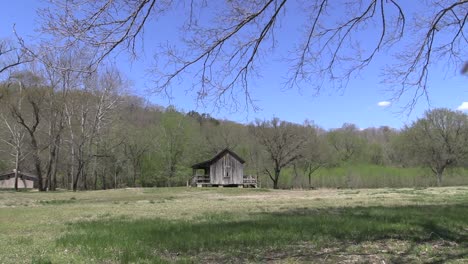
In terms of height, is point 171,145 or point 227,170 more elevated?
point 171,145

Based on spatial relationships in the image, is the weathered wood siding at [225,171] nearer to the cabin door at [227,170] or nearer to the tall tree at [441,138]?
the cabin door at [227,170]

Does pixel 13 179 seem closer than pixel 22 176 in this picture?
No

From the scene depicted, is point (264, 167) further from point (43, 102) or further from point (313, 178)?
point (43, 102)

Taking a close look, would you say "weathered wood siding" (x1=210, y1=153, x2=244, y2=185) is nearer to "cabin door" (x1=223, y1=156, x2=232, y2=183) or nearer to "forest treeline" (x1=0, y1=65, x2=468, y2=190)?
"cabin door" (x1=223, y1=156, x2=232, y2=183)

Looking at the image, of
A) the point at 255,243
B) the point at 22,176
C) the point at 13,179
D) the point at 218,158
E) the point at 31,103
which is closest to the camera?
the point at 255,243

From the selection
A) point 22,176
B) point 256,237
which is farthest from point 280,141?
point 256,237

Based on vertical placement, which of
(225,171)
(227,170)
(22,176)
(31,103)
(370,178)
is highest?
(31,103)

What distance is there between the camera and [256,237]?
27.8 feet

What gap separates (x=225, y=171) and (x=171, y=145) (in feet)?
74.9

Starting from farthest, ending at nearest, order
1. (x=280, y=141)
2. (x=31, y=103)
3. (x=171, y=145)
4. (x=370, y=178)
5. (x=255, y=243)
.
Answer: (x=171, y=145)
(x=370, y=178)
(x=280, y=141)
(x=31, y=103)
(x=255, y=243)

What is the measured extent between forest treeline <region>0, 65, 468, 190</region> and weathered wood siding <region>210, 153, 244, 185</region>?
10.2 metres

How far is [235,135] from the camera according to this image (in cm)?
8106

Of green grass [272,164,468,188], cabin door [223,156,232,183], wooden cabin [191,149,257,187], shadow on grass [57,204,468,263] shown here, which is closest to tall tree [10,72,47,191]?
wooden cabin [191,149,257,187]

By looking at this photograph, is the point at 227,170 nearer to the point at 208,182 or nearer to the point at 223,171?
the point at 223,171
